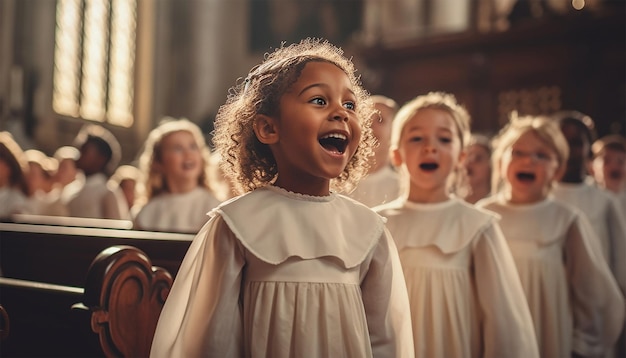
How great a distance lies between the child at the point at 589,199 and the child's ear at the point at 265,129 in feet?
8.57

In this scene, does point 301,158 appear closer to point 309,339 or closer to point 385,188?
point 309,339

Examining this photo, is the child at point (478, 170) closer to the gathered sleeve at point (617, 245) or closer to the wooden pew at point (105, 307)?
the gathered sleeve at point (617, 245)

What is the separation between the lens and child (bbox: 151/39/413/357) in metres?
1.58

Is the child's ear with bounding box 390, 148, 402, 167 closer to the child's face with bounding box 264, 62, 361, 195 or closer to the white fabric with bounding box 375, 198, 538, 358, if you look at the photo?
the white fabric with bounding box 375, 198, 538, 358

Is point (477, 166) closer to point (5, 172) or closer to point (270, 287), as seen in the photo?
point (270, 287)

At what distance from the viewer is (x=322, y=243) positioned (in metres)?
1.64

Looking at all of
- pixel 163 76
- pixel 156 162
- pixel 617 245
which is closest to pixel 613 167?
pixel 617 245

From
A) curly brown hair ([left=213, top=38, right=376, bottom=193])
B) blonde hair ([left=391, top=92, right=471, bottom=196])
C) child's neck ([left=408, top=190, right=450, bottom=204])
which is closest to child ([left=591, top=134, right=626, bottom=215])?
blonde hair ([left=391, top=92, right=471, bottom=196])

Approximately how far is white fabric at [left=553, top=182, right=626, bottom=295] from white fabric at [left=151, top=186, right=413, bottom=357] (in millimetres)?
2503

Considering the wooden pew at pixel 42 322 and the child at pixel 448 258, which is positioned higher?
the child at pixel 448 258

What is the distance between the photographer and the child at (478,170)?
4594 millimetres

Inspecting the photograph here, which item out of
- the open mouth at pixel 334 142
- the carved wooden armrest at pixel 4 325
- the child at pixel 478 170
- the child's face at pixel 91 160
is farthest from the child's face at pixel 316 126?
the child's face at pixel 91 160

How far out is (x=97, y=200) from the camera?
5383 millimetres

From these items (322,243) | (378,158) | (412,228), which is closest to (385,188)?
(378,158)
